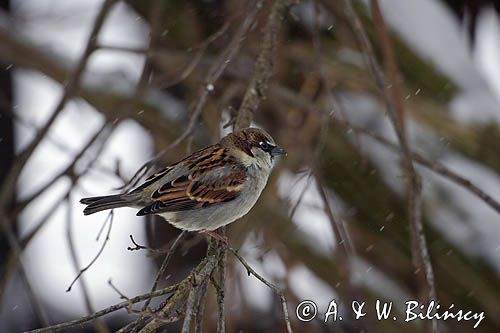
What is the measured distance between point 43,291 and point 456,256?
4.27 meters

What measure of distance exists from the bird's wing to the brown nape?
0.10 m

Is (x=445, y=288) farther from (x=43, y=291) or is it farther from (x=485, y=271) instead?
(x=43, y=291)

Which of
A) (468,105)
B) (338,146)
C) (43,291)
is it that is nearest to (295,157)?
(338,146)

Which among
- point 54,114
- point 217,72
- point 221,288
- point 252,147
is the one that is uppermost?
point 54,114

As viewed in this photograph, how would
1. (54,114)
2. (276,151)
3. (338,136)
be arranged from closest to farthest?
(54,114)
(276,151)
(338,136)

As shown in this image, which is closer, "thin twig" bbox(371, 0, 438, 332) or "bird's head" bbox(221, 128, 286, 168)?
"thin twig" bbox(371, 0, 438, 332)

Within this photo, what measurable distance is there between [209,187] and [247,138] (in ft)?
1.08

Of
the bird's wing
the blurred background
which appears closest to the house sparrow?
the bird's wing

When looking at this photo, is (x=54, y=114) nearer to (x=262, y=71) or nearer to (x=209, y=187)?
(x=209, y=187)

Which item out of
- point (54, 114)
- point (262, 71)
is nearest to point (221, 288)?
point (262, 71)

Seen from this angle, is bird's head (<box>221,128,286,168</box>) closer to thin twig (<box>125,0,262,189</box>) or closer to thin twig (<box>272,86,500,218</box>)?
thin twig (<box>125,0,262,189</box>)

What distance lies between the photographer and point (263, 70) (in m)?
3.88

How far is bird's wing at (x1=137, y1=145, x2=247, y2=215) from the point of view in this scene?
382 centimetres

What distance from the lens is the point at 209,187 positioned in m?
3.91
